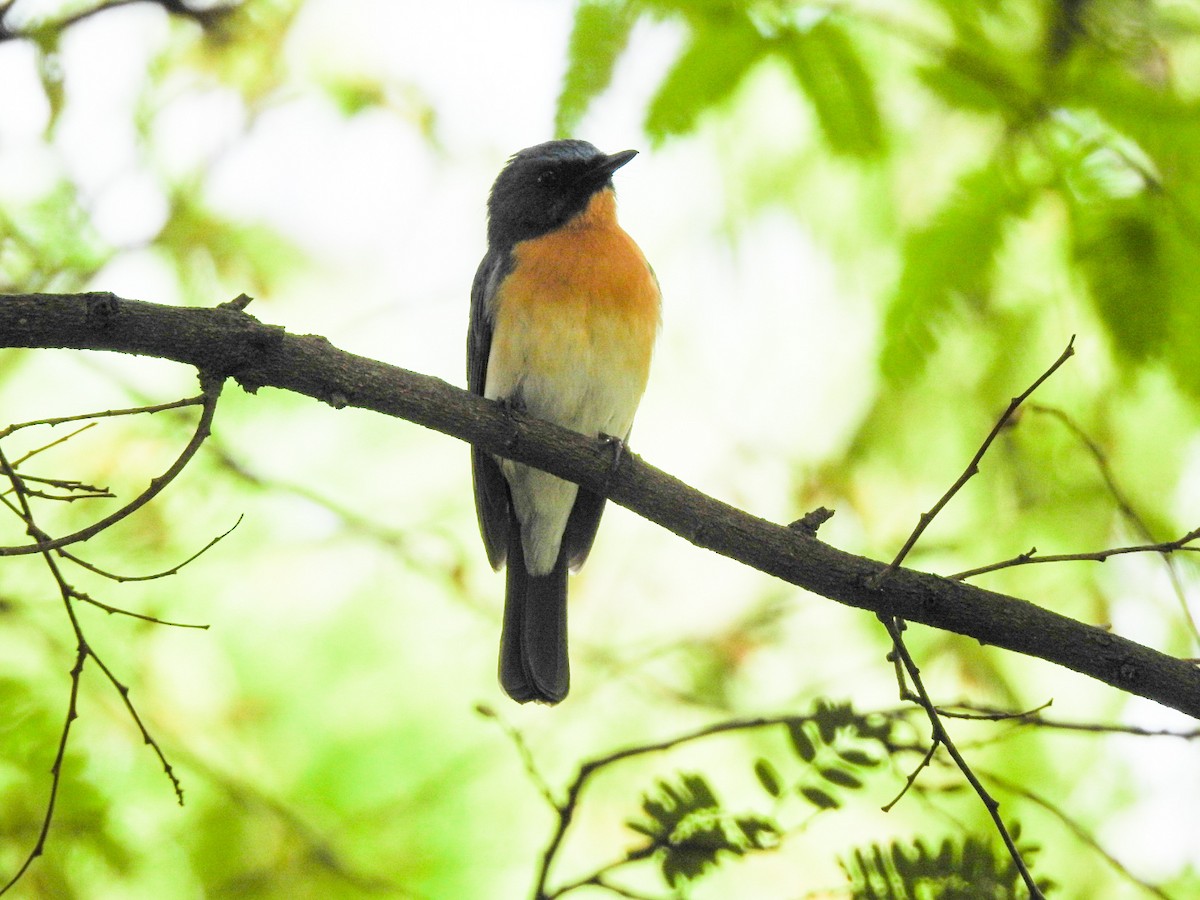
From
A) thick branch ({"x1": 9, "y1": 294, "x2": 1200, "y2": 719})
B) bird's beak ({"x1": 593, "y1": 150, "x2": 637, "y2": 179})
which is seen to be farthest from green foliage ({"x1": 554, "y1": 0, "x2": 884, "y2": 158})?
bird's beak ({"x1": 593, "y1": 150, "x2": 637, "y2": 179})

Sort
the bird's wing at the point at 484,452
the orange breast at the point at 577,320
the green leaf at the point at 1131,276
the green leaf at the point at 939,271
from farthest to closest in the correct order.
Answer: the bird's wing at the point at 484,452, the orange breast at the point at 577,320, the green leaf at the point at 939,271, the green leaf at the point at 1131,276

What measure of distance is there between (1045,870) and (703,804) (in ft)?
9.53

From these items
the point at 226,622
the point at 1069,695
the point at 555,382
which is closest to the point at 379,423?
the point at 226,622

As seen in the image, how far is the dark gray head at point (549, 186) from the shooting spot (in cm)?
556

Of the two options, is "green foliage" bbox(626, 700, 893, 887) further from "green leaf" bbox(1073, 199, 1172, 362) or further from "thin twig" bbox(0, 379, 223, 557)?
"thin twig" bbox(0, 379, 223, 557)

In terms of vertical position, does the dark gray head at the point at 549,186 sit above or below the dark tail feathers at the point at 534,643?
above

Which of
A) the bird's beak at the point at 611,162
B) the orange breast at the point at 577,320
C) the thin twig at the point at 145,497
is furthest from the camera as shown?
the bird's beak at the point at 611,162

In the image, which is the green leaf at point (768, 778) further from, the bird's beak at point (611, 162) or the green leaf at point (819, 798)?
the bird's beak at point (611, 162)

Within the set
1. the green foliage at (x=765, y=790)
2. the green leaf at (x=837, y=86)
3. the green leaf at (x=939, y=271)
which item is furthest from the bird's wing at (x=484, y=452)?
the green foliage at (x=765, y=790)

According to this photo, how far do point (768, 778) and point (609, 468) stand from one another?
1040 millimetres

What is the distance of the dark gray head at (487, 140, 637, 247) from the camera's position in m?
5.56

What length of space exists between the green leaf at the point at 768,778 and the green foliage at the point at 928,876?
0.83ft

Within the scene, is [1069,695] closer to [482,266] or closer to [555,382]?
[555,382]

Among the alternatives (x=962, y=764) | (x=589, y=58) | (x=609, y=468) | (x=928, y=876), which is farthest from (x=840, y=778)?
(x=589, y=58)
